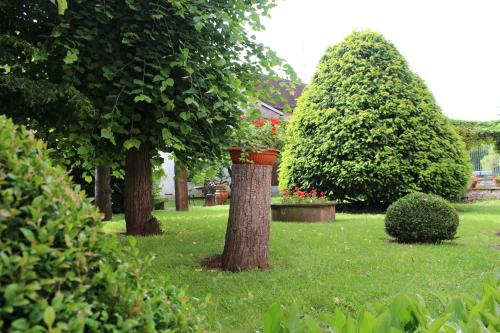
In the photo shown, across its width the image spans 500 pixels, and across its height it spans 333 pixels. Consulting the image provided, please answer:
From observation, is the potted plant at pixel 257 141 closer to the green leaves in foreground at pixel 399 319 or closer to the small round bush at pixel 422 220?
the small round bush at pixel 422 220

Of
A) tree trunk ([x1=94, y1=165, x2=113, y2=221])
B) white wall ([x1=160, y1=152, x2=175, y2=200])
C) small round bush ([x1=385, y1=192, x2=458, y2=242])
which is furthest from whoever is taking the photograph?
white wall ([x1=160, y1=152, x2=175, y2=200])

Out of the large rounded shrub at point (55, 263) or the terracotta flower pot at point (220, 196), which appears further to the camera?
the terracotta flower pot at point (220, 196)

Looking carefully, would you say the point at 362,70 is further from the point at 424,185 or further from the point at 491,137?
the point at 491,137

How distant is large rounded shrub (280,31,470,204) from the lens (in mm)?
14953

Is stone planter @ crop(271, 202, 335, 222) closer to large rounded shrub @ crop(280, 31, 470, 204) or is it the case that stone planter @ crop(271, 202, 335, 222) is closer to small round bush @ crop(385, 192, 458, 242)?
large rounded shrub @ crop(280, 31, 470, 204)

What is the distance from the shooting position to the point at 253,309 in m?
4.35

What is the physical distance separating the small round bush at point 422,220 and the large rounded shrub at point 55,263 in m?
7.46

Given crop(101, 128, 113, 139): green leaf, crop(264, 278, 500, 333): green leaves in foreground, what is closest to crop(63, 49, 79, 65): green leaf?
crop(101, 128, 113, 139): green leaf

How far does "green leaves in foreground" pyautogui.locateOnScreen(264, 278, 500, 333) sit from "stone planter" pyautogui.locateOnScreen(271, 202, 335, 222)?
9.31 meters

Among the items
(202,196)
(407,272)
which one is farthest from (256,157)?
(202,196)

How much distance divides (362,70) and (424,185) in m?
4.22

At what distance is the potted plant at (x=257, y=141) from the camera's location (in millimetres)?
5828

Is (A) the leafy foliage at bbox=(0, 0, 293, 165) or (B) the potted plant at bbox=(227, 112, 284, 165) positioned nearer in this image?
(B) the potted plant at bbox=(227, 112, 284, 165)

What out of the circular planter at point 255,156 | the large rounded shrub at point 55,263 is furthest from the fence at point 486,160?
the large rounded shrub at point 55,263
